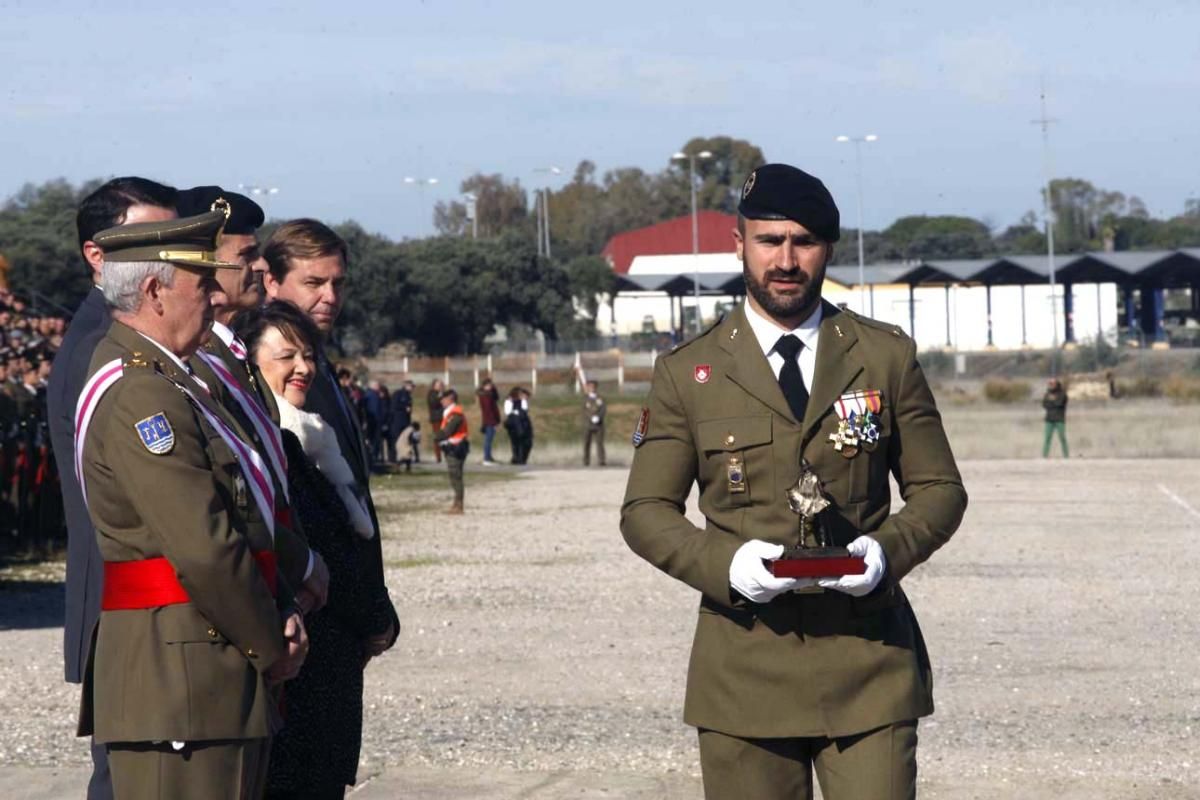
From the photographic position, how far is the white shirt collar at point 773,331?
4594 mm

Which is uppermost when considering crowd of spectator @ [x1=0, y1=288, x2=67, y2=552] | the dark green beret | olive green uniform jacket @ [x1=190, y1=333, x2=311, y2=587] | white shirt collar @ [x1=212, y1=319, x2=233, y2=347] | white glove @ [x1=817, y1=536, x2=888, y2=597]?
the dark green beret

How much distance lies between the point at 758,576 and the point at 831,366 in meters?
0.60

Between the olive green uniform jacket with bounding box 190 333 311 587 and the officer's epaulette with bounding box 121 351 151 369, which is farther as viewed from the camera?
the olive green uniform jacket with bounding box 190 333 311 587

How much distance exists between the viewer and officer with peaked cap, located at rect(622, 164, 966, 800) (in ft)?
14.4

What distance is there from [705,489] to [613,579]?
38.8 feet

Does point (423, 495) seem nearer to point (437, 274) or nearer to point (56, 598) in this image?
point (56, 598)

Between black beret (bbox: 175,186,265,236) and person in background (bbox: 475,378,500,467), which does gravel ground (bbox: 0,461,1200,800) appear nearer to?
black beret (bbox: 175,186,265,236)

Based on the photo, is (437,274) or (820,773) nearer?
(820,773)

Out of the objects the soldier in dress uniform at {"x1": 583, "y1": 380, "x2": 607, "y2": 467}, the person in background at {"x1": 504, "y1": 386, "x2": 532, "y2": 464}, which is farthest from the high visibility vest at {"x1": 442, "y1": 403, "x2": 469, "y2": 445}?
the person in background at {"x1": 504, "y1": 386, "x2": 532, "y2": 464}

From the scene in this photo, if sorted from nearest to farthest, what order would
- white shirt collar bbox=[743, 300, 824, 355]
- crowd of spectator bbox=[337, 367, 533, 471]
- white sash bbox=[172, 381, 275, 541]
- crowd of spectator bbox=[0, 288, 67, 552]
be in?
1. white sash bbox=[172, 381, 275, 541]
2. white shirt collar bbox=[743, 300, 824, 355]
3. crowd of spectator bbox=[0, 288, 67, 552]
4. crowd of spectator bbox=[337, 367, 533, 471]

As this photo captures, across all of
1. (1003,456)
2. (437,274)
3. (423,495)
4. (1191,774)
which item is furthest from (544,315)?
(1191,774)

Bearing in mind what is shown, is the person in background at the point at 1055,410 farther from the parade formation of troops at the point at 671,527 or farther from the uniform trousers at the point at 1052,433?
the parade formation of troops at the point at 671,527

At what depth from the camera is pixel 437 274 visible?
8406 centimetres

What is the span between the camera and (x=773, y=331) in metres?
4.60
